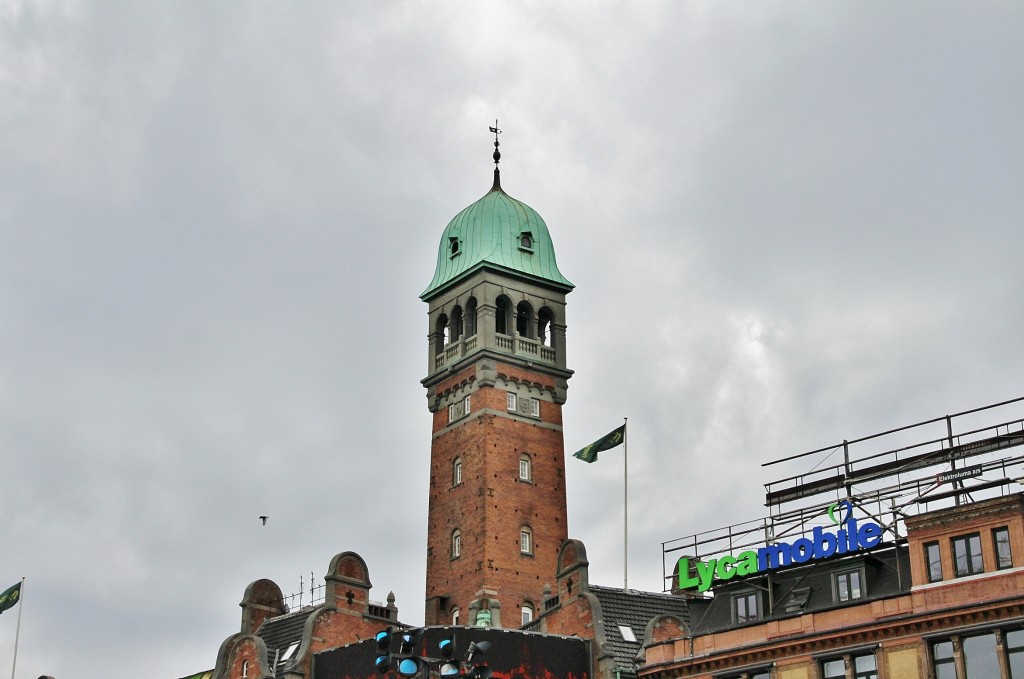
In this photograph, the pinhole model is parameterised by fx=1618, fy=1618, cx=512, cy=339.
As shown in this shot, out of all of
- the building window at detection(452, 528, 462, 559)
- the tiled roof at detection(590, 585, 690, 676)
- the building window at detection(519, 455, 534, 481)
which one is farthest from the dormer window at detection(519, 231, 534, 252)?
the tiled roof at detection(590, 585, 690, 676)

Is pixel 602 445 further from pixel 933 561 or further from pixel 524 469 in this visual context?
pixel 933 561

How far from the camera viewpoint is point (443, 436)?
12212cm

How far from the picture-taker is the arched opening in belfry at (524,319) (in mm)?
123938

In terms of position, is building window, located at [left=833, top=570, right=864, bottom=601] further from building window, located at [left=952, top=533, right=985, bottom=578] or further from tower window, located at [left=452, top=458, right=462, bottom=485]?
tower window, located at [left=452, top=458, right=462, bottom=485]

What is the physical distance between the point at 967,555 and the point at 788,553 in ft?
32.4

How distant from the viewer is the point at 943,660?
6206 centimetres

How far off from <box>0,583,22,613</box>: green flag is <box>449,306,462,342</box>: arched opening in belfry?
3672 cm

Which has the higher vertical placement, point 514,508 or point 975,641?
point 514,508

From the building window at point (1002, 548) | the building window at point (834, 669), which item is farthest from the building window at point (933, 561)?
the building window at point (834, 669)

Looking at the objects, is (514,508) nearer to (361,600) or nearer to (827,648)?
(361,600)

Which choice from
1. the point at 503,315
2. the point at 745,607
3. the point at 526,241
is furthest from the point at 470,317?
the point at 745,607

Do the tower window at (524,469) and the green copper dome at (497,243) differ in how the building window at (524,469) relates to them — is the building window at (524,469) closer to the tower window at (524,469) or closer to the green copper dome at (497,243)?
the tower window at (524,469)

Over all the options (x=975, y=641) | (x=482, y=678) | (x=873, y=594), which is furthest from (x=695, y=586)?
(x=482, y=678)

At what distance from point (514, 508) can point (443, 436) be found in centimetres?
926
